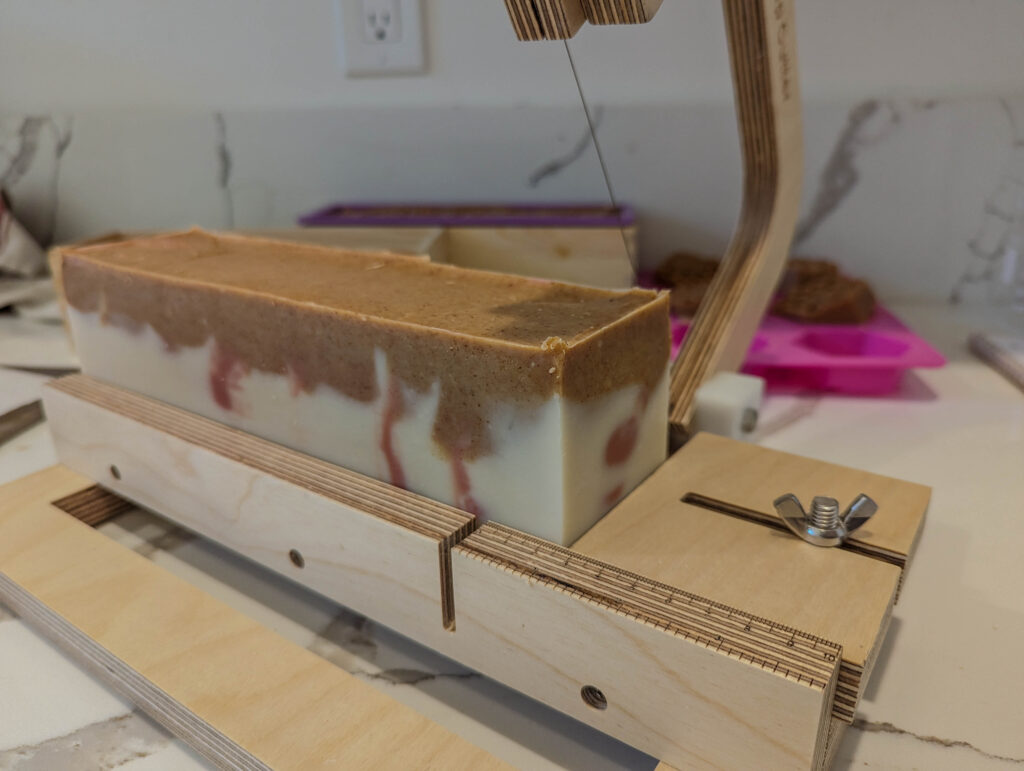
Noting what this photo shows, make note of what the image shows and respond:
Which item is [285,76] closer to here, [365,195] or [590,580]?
[365,195]

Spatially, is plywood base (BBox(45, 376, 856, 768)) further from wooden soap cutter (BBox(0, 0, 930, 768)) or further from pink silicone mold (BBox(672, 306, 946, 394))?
pink silicone mold (BBox(672, 306, 946, 394))

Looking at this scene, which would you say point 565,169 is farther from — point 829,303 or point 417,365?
point 417,365

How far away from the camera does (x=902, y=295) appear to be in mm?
924

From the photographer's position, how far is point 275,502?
45 cm

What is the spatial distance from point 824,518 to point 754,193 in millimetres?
362

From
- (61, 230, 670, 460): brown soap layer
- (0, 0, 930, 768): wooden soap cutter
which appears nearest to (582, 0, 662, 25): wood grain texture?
(0, 0, 930, 768): wooden soap cutter

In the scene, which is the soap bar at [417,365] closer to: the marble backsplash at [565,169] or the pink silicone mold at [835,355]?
the pink silicone mold at [835,355]

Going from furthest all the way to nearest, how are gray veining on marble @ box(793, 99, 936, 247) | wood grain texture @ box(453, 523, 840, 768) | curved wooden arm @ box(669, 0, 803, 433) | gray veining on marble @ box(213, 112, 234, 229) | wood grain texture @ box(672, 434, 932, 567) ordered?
1. gray veining on marble @ box(213, 112, 234, 229)
2. gray veining on marble @ box(793, 99, 936, 247)
3. curved wooden arm @ box(669, 0, 803, 433)
4. wood grain texture @ box(672, 434, 932, 567)
5. wood grain texture @ box(453, 523, 840, 768)

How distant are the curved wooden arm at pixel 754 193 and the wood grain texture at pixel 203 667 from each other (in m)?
0.28

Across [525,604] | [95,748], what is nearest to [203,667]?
[95,748]

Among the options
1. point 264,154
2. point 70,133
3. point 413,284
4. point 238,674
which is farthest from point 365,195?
point 238,674

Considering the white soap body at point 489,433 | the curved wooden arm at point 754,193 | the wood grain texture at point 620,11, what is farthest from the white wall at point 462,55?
the white soap body at point 489,433

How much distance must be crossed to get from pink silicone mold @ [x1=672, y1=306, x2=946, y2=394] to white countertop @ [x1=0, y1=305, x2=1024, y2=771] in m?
0.11

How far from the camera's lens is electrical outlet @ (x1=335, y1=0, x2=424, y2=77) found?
95 centimetres
